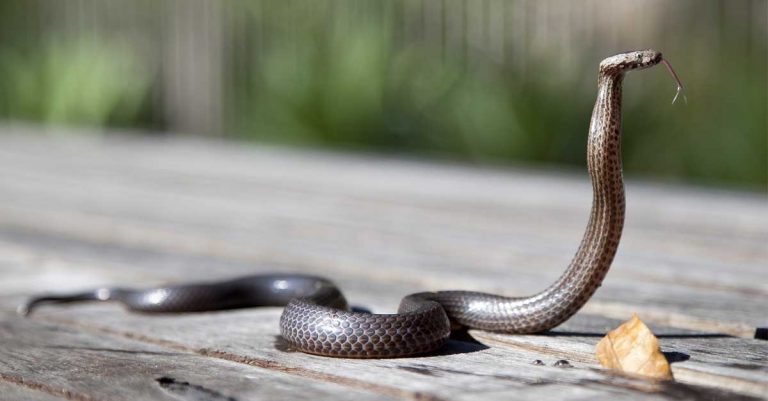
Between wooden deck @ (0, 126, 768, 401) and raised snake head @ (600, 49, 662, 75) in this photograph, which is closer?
wooden deck @ (0, 126, 768, 401)

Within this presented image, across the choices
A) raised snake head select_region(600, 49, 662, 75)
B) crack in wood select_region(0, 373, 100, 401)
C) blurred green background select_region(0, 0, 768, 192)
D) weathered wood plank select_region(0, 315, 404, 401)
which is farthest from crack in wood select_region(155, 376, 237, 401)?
blurred green background select_region(0, 0, 768, 192)

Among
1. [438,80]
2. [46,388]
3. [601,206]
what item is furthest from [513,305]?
[438,80]

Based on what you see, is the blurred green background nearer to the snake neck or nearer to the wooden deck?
the wooden deck

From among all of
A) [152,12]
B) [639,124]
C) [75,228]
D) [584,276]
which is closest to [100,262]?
[75,228]

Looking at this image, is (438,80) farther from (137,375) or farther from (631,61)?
(137,375)

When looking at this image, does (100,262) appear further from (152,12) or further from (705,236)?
(152,12)

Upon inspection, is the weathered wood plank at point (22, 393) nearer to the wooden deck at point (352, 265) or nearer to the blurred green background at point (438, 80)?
the wooden deck at point (352, 265)
